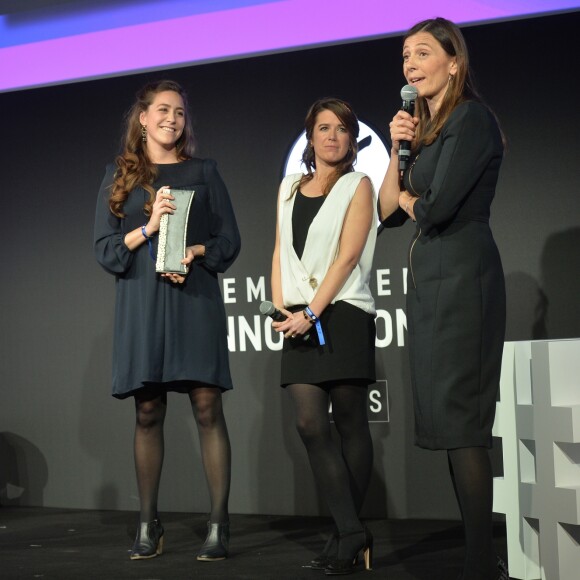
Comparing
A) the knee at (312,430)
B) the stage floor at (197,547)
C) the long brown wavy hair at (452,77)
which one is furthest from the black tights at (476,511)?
the long brown wavy hair at (452,77)

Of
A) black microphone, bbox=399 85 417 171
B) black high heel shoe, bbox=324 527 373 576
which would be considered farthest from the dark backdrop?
black microphone, bbox=399 85 417 171

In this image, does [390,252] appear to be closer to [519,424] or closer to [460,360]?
[519,424]

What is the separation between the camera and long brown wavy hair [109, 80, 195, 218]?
3.37 meters

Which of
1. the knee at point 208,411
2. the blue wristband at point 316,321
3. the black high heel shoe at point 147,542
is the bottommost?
the black high heel shoe at point 147,542

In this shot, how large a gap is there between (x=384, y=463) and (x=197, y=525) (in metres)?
0.89

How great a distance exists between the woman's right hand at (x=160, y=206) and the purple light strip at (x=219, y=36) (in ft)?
5.77

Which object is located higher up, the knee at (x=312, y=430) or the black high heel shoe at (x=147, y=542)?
the knee at (x=312, y=430)

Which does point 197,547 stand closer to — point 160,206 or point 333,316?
point 333,316

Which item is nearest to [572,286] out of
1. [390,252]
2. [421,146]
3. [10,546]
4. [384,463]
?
[390,252]

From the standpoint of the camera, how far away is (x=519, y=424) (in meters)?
2.87

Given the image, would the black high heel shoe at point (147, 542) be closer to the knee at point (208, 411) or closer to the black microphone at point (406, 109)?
the knee at point (208, 411)

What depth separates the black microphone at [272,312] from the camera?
9.37ft

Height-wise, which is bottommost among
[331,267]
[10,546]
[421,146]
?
[10,546]

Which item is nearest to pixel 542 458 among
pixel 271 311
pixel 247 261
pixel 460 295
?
pixel 460 295
